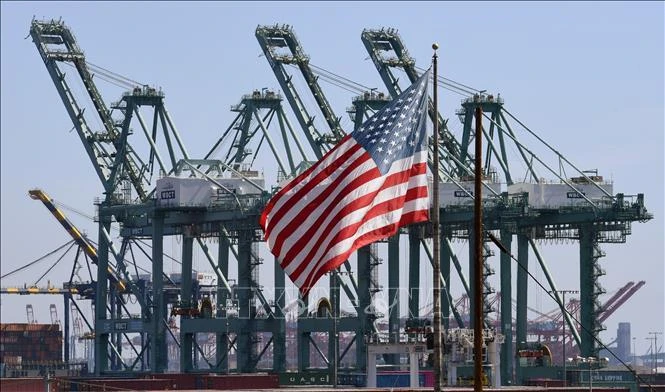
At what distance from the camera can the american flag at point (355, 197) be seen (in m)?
39.0

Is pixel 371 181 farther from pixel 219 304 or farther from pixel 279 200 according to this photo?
pixel 219 304

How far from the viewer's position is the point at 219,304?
14125 centimetres

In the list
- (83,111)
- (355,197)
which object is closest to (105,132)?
(83,111)

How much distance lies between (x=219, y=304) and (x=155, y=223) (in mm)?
8982

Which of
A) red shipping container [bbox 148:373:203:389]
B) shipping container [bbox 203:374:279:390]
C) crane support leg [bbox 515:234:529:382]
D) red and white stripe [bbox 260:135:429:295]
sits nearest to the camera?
red and white stripe [bbox 260:135:429:295]

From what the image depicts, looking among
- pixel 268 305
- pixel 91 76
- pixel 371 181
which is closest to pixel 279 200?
pixel 371 181

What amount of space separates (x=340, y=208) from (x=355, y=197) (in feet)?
1.40

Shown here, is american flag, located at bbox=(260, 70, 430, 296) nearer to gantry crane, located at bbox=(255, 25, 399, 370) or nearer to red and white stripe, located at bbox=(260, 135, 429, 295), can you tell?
red and white stripe, located at bbox=(260, 135, 429, 295)

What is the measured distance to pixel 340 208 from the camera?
39.2 m

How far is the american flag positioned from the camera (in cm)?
3900

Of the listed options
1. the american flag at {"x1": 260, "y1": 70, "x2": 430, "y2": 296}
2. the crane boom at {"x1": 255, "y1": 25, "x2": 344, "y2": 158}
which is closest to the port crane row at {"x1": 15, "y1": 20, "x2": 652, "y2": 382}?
the crane boom at {"x1": 255, "y1": 25, "x2": 344, "y2": 158}

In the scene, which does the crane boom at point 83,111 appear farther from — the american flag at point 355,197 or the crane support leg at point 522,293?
the american flag at point 355,197

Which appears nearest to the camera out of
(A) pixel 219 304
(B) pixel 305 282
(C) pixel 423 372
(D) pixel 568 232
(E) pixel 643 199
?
(B) pixel 305 282

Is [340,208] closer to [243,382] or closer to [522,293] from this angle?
[243,382]
